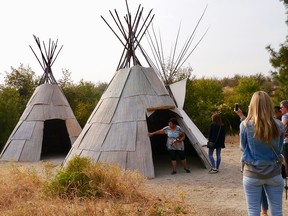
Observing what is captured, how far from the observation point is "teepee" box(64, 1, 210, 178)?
23.1 ft

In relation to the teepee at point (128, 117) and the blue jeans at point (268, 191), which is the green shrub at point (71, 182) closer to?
the teepee at point (128, 117)

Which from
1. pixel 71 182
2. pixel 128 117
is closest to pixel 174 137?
pixel 128 117

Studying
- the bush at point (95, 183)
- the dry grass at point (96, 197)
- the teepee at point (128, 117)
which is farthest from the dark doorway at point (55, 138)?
the bush at point (95, 183)

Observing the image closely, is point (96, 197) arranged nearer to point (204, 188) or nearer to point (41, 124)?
point (204, 188)

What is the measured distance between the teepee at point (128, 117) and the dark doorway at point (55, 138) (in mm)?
5262

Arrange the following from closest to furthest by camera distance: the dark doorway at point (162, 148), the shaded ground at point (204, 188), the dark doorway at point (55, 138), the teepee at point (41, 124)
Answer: the shaded ground at point (204, 188) → the dark doorway at point (162, 148) → the teepee at point (41, 124) → the dark doorway at point (55, 138)

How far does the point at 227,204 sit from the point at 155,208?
130cm

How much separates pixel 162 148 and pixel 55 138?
4430mm

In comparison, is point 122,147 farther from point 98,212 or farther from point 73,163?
point 98,212

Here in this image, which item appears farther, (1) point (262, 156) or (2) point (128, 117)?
(2) point (128, 117)

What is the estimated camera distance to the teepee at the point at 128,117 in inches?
277

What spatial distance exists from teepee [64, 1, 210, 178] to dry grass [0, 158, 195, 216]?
181 centimetres

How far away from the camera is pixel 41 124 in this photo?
10867 mm

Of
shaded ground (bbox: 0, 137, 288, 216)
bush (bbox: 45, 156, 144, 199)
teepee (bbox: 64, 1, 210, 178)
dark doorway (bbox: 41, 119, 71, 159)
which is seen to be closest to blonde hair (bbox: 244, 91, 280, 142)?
shaded ground (bbox: 0, 137, 288, 216)
